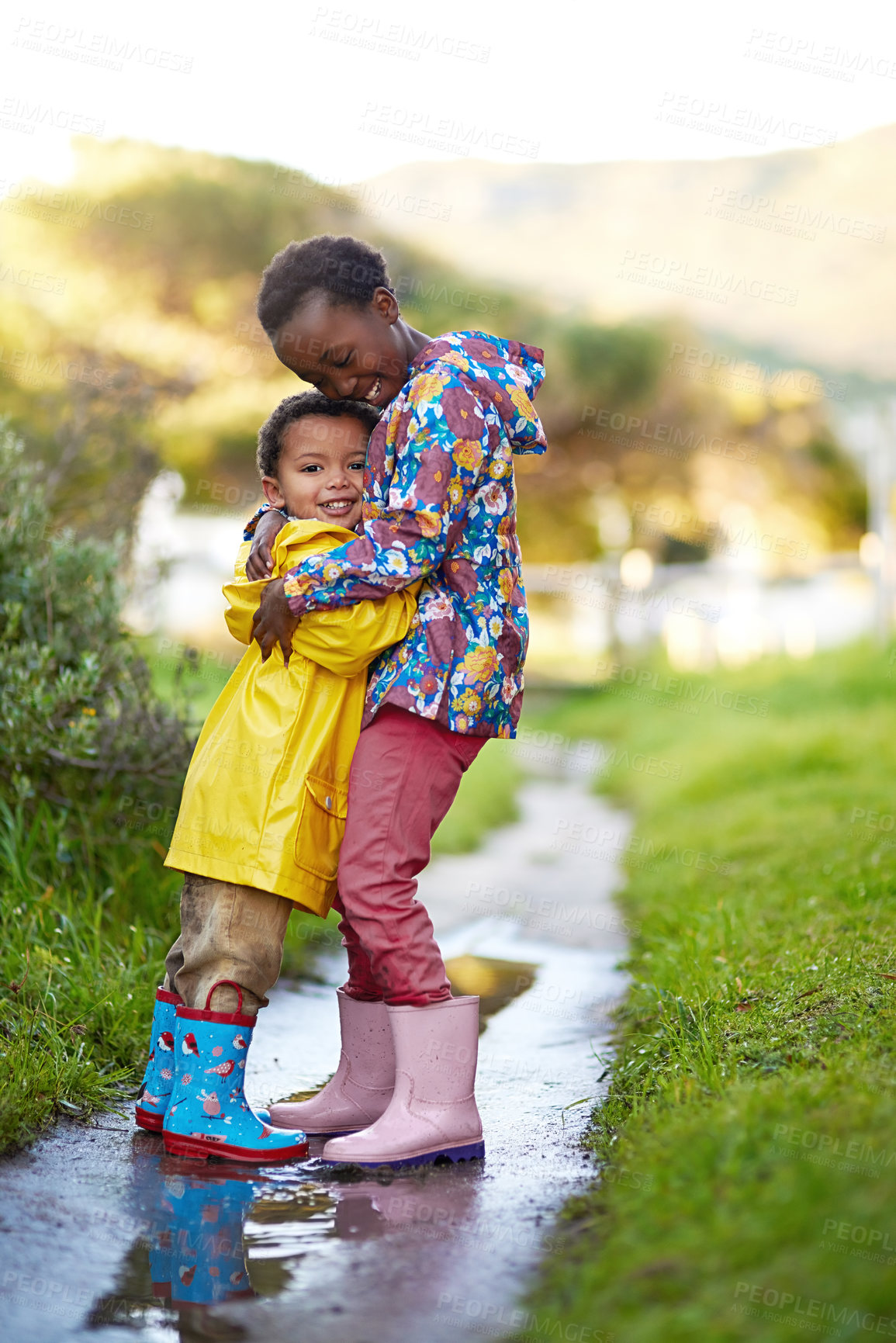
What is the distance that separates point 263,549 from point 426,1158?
135cm

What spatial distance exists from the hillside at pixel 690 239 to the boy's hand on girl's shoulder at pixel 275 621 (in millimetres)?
6934

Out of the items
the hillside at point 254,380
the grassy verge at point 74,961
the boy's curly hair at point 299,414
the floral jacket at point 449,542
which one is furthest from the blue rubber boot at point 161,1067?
the hillside at point 254,380

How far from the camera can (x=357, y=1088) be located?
304 centimetres

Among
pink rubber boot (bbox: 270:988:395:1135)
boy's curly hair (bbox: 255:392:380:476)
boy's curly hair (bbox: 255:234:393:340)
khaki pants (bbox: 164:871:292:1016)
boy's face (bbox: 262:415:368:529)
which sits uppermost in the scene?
boy's curly hair (bbox: 255:234:393:340)

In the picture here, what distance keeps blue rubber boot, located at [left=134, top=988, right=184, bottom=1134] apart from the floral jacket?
2.57ft

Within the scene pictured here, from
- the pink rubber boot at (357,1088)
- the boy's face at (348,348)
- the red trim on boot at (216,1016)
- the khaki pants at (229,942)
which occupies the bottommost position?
the pink rubber boot at (357,1088)

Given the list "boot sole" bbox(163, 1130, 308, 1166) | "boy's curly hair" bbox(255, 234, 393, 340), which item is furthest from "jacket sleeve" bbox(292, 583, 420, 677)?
"boot sole" bbox(163, 1130, 308, 1166)

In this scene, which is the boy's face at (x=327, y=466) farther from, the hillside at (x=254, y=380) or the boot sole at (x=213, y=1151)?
the hillside at (x=254, y=380)

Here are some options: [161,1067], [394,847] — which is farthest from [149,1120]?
[394,847]

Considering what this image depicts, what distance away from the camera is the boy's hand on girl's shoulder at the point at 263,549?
284 centimetres

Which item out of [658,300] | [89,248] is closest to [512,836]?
[89,248]

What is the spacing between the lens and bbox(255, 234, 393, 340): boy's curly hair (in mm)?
2836

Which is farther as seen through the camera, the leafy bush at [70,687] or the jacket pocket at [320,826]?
the leafy bush at [70,687]

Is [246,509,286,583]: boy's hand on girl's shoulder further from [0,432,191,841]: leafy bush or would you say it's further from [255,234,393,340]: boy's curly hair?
[0,432,191,841]: leafy bush
